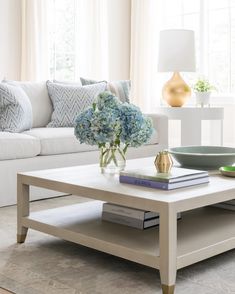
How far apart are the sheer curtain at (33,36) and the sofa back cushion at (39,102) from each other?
1277mm

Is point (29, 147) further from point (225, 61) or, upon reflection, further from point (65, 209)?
point (225, 61)

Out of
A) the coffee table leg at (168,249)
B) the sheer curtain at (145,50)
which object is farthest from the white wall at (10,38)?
the coffee table leg at (168,249)

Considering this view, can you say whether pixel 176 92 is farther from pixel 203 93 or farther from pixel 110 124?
pixel 110 124

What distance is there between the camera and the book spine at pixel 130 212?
2049mm

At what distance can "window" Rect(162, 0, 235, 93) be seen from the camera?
568 centimetres

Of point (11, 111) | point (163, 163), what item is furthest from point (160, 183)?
point (11, 111)

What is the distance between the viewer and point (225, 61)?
5.75m

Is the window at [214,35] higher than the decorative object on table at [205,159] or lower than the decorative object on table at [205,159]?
higher

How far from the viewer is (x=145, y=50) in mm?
6152

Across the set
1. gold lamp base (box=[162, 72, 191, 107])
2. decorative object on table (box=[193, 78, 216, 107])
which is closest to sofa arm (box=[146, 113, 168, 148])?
gold lamp base (box=[162, 72, 191, 107])

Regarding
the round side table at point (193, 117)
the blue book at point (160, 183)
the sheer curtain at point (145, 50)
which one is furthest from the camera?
the sheer curtain at point (145, 50)

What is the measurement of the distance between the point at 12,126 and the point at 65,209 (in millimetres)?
1316

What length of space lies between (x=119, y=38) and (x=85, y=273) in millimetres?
4765

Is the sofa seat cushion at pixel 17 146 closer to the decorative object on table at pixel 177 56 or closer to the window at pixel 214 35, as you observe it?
the decorative object on table at pixel 177 56
